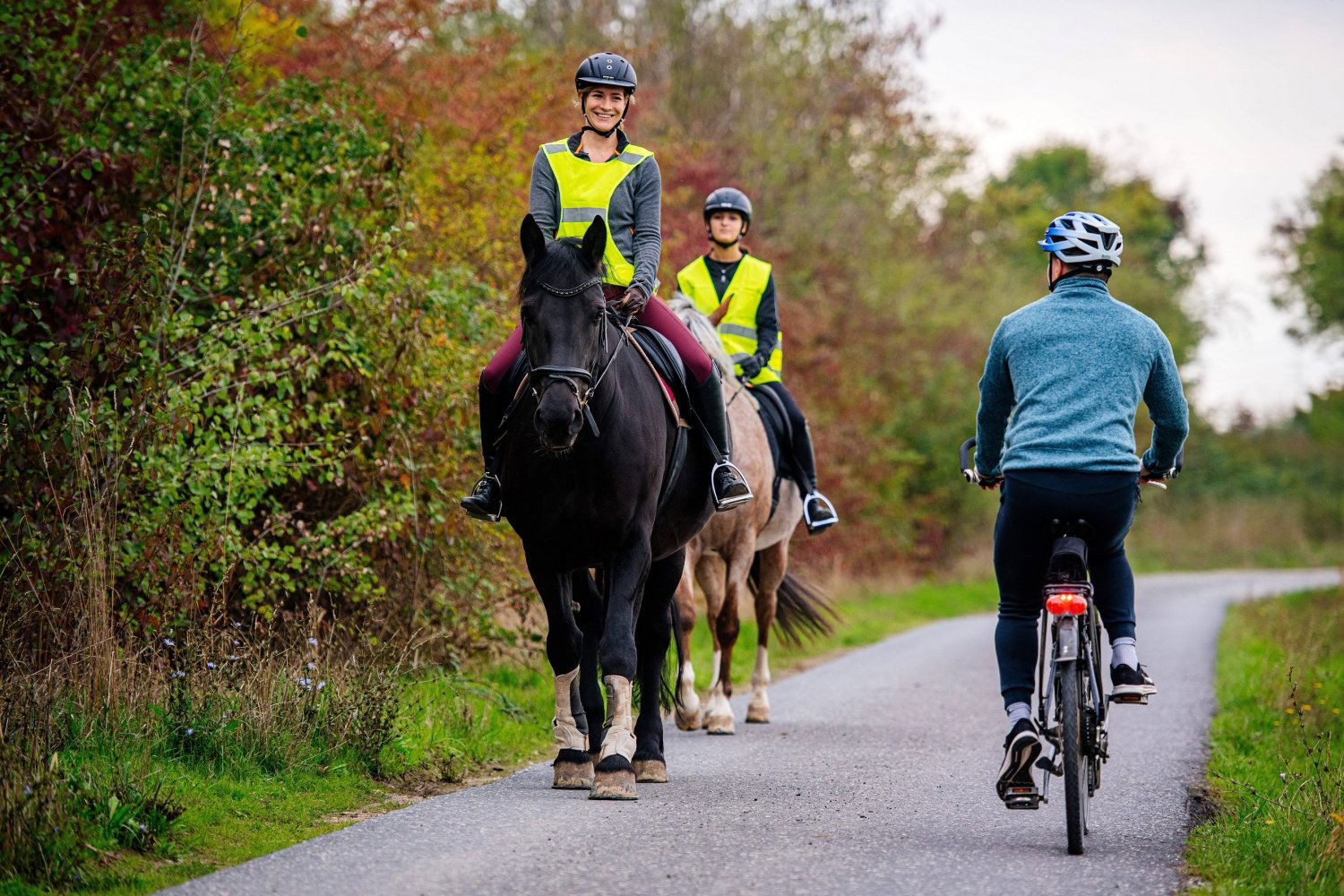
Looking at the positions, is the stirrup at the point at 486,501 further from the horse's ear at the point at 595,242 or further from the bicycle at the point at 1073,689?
the bicycle at the point at 1073,689

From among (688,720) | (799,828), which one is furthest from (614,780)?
(688,720)

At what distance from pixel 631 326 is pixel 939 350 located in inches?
925

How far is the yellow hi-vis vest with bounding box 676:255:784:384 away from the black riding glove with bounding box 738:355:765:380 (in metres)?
0.06

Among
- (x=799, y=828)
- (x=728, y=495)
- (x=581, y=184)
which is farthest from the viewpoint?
(x=728, y=495)

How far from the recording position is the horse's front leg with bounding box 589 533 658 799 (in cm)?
683

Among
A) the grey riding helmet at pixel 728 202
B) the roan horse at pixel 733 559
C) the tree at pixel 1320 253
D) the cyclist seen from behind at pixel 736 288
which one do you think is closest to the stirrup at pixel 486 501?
the roan horse at pixel 733 559

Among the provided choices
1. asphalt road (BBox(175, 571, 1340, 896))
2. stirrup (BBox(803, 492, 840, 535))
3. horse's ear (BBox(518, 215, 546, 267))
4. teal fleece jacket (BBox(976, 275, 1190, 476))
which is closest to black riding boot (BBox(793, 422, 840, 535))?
stirrup (BBox(803, 492, 840, 535))

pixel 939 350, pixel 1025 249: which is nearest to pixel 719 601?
pixel 939 350

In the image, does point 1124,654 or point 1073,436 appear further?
point 1124,654

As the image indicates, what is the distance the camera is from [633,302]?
7227 millimetres

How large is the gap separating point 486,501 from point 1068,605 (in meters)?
2.82

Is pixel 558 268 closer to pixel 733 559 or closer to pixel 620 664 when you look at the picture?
pixel 620 664

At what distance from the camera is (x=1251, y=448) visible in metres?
54.1

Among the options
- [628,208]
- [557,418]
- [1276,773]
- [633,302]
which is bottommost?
[1276,773]
